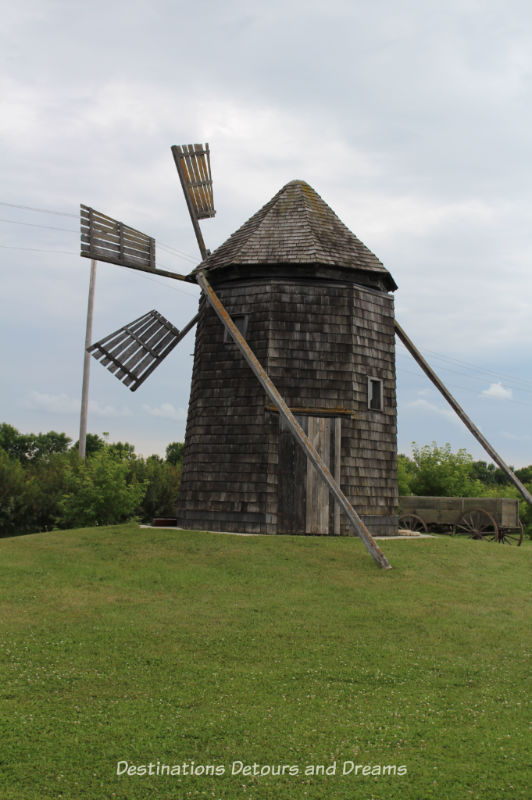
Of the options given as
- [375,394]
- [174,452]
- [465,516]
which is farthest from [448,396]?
[174,452]

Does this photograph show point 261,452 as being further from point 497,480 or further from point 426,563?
point 497,480

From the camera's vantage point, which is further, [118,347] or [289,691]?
[118,347]

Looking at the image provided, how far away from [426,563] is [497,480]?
59.9 metres

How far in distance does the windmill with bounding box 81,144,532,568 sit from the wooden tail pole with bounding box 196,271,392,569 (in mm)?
57

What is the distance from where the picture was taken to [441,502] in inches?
824

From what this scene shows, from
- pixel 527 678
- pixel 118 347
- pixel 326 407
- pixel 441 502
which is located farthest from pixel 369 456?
pixel 527 678

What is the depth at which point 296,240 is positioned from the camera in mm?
17078

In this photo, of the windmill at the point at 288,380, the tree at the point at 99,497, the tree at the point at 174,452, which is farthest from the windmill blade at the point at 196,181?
the tree at the point at 174,452

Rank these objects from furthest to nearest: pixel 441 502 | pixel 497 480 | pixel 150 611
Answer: pixel 497 480 < pixel 441 502 < pixel 150 611

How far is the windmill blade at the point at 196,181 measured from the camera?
19.8 metres

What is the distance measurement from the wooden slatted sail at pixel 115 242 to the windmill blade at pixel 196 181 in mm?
1840

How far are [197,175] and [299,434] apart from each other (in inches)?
408

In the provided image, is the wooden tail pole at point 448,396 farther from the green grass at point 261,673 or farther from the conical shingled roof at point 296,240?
the green grass at point 261,673

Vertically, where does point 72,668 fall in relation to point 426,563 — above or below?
below
